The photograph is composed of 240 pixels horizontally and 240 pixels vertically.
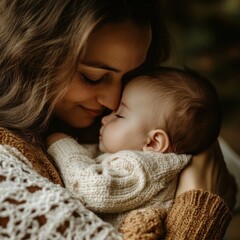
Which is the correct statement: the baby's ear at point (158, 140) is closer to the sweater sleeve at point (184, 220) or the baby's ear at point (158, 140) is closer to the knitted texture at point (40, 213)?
the sweater sleeve at point (184, 220)

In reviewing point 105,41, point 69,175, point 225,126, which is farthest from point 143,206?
point 225,126

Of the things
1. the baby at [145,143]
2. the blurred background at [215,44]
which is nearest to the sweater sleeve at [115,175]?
the baby at [145,143]

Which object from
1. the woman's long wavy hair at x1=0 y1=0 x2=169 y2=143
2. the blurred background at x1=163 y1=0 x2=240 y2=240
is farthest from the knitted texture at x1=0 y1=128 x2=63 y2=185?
the blurred background at x1=163 y1=0 x2=240 y2=240

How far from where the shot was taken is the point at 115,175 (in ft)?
3.87

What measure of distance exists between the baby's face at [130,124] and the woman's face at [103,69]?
0.04 metres

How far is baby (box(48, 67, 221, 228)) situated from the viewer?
3.85ft

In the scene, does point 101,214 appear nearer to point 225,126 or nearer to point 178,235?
point 178,235

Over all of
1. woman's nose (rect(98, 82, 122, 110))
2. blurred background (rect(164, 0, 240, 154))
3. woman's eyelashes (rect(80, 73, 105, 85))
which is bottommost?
blurred background (rect(164, 0, 240, 154))

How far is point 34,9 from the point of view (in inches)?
48.6

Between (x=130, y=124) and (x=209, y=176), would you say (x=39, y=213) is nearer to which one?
(x=130, y=124)

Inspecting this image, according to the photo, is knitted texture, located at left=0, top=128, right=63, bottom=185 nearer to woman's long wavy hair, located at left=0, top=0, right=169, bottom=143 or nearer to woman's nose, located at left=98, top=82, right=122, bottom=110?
woman's long wavy hair, located at left=0, top=0, right=169, bottom=143

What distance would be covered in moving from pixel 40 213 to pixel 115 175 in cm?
29

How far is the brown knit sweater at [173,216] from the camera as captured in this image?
1.08m

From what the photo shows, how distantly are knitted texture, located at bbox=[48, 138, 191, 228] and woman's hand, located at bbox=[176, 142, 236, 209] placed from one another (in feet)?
0.10
